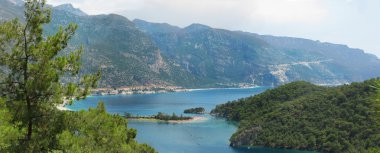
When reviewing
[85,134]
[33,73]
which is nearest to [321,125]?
[85,134]

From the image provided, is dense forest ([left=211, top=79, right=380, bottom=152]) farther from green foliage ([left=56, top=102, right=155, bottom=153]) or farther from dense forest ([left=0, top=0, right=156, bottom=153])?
dense forest ([left=0, top=0, right=156, bottom=153])

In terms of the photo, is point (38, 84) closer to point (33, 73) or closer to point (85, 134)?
point (33, 73)

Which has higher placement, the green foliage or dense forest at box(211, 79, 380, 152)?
the green foliage

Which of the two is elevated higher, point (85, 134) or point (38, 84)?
point (38, 84)

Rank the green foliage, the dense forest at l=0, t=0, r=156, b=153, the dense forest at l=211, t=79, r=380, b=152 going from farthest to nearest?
the dense forest at l=211, t=79, r=380, b=152
the dense forest at l=0, t=0, r=156, b=153
the green foliage

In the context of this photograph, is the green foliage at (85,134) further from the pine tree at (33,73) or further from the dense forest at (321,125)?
the dense forest at (321,125)

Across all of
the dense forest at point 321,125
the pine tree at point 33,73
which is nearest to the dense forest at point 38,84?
the pine tree at point 33,73

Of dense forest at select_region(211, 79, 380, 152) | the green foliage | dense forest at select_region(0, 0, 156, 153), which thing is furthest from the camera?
dense forest at select_region(211, 79, 380, 152)

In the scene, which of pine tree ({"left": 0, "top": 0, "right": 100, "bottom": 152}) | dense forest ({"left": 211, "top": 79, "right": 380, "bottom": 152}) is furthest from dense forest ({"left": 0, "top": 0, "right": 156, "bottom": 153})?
dense forest ({"left": 211, "top": 79, "right": 380, "bottom": 152})
